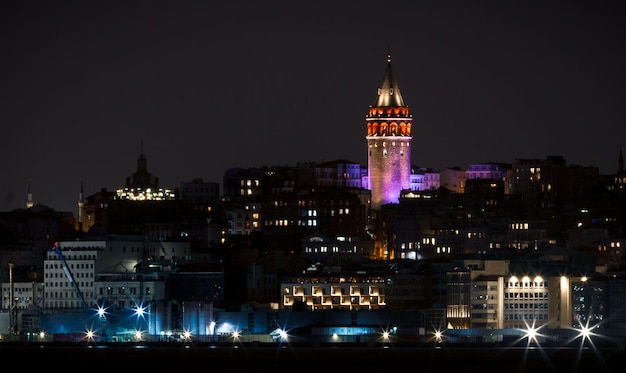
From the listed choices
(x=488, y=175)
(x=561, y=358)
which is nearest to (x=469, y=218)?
(x=488, y=175)

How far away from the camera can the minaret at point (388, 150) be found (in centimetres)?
13688

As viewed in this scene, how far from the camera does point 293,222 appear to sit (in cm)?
13200

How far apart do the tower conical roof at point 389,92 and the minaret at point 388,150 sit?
0.27 meters

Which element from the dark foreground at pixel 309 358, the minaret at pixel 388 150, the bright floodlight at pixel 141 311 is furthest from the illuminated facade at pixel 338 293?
the minaret at pixel 388 150

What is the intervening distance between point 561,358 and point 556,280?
12487 mm

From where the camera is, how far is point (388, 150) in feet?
449

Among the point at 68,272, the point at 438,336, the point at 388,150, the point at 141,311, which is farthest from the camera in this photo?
the point at 388,150

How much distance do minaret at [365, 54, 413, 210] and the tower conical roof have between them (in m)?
0.27

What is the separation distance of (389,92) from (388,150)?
320cm

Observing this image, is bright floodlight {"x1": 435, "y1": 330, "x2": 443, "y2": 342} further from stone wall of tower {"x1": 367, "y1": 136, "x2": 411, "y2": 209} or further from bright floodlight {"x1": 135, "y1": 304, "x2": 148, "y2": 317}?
stone wall of tower {"x1": 367, "y1": 136, "x2": 411, "y2": 209}

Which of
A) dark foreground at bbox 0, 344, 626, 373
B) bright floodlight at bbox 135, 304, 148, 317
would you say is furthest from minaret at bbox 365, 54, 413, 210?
dark foreground at bbox 0, 344, 626, 373

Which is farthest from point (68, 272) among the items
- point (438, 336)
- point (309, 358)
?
point (309, 358)

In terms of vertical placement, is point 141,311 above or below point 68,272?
below

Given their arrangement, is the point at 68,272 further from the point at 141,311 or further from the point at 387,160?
the point at 387,160
